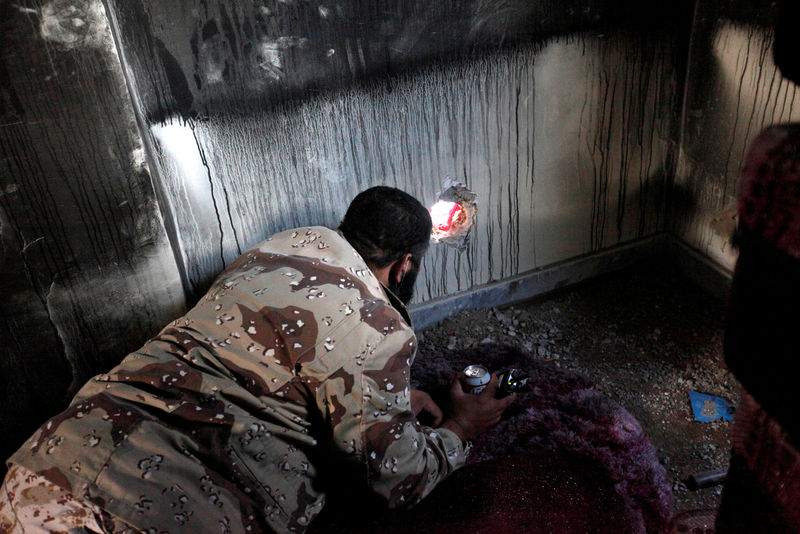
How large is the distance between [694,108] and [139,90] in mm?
2838

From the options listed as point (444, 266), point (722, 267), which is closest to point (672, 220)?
point (722, 267)

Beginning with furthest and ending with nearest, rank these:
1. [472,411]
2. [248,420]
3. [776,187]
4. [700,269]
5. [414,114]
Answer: [700,269] → [414,114] → [472,411] → [248,420] → [776,187]

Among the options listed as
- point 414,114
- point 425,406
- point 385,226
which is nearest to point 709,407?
point 425,406

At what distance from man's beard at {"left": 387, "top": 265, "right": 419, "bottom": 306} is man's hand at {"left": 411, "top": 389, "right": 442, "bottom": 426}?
0.44 m

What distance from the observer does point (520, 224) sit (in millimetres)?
3504

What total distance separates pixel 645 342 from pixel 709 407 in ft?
1.65

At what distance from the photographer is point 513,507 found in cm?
238

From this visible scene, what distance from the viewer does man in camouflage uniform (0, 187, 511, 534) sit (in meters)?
1.75

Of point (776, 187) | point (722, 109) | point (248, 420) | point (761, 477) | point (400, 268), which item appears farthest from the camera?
point (722, 109)

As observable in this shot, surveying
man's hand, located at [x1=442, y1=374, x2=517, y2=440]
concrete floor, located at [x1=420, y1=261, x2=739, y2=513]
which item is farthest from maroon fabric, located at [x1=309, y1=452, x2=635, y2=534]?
concrete floor, located at [x1=420, y1=261, x2=739, y2=513]

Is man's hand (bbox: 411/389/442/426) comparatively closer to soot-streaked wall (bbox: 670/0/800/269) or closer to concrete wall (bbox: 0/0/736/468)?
concrete wall (bbox: 0/0/736/468)

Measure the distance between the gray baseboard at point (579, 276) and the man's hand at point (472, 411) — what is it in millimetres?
851

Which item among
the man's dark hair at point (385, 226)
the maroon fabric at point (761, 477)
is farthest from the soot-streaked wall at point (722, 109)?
the maroon fabric at point (761, 477)

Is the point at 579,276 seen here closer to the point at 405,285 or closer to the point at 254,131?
the point at 405,285
